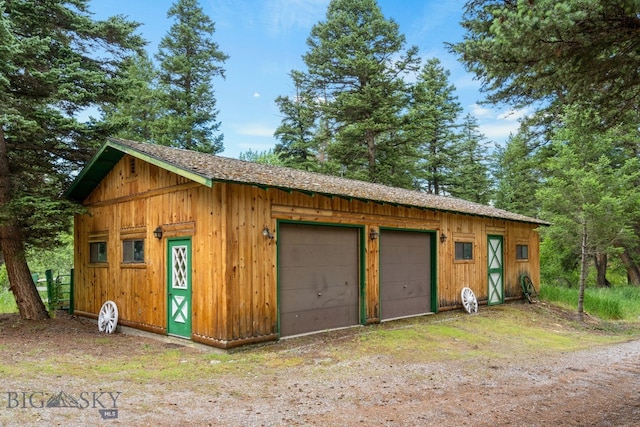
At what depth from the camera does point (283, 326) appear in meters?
8.17

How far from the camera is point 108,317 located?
9609 mm

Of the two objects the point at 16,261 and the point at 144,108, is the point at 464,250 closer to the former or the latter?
the point at 16,261

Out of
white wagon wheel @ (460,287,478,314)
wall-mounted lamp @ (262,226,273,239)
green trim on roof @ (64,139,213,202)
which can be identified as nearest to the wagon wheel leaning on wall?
white wagon wheel @ (460,287,478,314)

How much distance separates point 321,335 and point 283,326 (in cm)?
84

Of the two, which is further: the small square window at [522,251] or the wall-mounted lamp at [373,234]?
the small square window at [522,251]

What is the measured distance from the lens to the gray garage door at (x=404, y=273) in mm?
10352

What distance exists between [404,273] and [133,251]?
627 centimetres

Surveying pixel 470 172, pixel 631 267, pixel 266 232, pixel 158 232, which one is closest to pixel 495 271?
pixel 266 232

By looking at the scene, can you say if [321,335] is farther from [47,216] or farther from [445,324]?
[47,216]

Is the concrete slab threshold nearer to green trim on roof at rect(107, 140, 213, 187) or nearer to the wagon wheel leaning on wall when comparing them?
green trim on roof at rect(107, 140, 213, 187)

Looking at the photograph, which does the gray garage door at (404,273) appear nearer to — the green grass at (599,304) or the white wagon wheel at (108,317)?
the white wagon wheel at (108,317)

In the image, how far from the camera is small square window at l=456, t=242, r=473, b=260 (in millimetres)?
12302

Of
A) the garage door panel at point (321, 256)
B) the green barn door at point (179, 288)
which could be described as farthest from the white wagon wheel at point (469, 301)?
the green barn door at point (179, 288)

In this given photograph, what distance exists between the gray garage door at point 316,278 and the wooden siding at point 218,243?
27 cm
